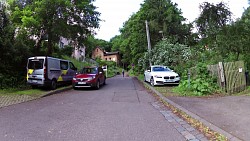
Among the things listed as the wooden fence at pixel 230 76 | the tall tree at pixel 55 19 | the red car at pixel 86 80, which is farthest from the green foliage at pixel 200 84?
the tall tree at pixel 55 19

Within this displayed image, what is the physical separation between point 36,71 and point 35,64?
0.43 m

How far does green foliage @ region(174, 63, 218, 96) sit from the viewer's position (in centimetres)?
1202

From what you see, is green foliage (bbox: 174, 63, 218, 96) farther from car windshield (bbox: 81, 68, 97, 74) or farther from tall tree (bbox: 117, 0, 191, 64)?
tall tree (bbox: 117, 0, 191, 64)

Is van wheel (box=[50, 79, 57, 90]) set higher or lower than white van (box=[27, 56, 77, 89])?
lower

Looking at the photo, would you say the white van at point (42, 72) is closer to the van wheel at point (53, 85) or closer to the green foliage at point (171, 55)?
the van wheel at point (53, 85)

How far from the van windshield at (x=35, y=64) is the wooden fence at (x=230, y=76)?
9.55 metres

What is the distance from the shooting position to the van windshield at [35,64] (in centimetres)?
1417

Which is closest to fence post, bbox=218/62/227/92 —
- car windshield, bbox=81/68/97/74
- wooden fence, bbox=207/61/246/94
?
wooden fence, bbox=207/61/246/94

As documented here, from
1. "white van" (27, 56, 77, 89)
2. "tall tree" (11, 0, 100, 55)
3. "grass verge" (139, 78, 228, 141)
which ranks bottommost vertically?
"grass verge" (139, 78, 228, 141)

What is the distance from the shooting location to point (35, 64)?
46.8 ft

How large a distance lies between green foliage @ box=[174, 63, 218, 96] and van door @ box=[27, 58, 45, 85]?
25.3ft

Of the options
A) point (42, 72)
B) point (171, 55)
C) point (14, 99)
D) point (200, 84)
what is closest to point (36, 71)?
point (42, 72)

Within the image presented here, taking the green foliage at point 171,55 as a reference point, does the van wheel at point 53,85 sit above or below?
below

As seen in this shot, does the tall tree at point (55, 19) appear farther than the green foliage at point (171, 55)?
No
